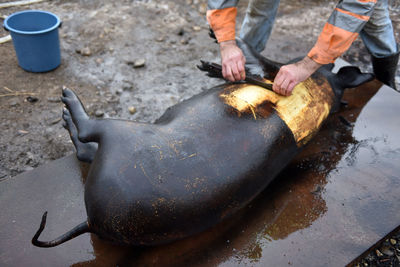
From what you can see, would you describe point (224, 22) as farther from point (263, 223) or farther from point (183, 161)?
point (263, 223)

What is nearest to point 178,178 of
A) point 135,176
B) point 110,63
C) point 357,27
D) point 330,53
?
point 135,176

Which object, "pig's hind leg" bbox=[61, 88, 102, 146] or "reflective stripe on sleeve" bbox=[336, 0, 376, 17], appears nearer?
"pig's hind leg" bbox=[61, 88, 102, 146]

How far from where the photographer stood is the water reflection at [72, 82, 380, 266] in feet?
6.16

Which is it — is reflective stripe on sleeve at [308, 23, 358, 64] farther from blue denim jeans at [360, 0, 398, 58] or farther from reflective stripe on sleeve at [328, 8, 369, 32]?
blue denim jeans at [360, 0, 398, 58]

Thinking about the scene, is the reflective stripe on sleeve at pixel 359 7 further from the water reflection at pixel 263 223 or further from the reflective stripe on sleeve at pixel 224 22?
the water reflection at pixel 263 223

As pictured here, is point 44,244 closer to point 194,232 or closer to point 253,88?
point 194,232

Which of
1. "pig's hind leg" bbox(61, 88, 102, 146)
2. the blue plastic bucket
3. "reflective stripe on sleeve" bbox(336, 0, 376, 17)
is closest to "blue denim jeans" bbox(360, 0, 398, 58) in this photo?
"reflective stripe on sleeve" bbox(336, 0, 376, 17)

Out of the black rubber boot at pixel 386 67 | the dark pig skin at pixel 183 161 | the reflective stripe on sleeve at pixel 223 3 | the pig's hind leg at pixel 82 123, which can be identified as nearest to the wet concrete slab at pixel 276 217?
the dark pig skin at pixel 183 161

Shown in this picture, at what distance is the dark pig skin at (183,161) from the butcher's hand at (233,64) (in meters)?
0.13

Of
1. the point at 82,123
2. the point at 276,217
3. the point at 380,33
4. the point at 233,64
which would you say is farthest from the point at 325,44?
the point at 82,123

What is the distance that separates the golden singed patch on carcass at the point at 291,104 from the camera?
207cm

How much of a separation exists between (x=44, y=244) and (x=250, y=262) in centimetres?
109

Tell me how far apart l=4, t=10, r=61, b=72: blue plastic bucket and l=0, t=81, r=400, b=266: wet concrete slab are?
6.15ft

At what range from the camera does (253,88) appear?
7.24 ft
